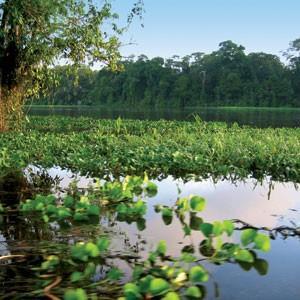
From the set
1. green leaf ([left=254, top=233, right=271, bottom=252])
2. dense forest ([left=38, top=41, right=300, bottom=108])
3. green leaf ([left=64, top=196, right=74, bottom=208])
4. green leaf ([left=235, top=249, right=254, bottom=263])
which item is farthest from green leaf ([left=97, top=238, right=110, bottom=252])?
dense forest ([left=38, top=41, right=300, bottom=108])

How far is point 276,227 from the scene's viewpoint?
4738 mm

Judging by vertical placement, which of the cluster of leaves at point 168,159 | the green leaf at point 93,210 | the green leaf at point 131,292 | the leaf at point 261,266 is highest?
the cluster of leaves at point 168,159

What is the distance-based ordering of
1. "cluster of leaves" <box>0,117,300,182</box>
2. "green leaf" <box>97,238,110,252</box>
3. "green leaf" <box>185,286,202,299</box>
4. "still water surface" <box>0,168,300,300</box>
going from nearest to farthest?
"green leaf" <box>185,286,202,299</box>
"still water surface" <box>0,168,300,300</box>
"green leaf" <box>97,238,110,252</box>
"cluster of leaves" <box>0,117,300,182</box>

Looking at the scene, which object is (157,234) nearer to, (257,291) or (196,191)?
(257,291)

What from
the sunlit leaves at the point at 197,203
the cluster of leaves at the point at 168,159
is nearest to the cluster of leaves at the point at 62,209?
the sunlit leaves at the point at 197,203

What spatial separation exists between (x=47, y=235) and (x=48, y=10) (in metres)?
10.4

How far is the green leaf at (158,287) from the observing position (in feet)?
8.77

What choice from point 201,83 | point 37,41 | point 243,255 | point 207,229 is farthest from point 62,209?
point 201,83

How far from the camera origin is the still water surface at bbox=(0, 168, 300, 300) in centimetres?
321

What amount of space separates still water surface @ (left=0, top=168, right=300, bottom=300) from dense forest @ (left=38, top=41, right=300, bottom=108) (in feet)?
259

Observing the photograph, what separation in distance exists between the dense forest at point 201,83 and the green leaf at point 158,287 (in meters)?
82.6

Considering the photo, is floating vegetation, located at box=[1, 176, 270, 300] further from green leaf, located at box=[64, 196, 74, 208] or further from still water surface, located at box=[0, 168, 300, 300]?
still water surface, located at box=[0, 168, 300, 300]

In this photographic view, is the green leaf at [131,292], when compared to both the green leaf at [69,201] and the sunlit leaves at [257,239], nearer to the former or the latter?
the sunlit leaves at [257,239]

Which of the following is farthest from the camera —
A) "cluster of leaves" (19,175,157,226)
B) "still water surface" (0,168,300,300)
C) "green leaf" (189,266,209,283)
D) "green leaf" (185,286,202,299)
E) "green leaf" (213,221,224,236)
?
"cluster of leaves" (19,175,157,226)
